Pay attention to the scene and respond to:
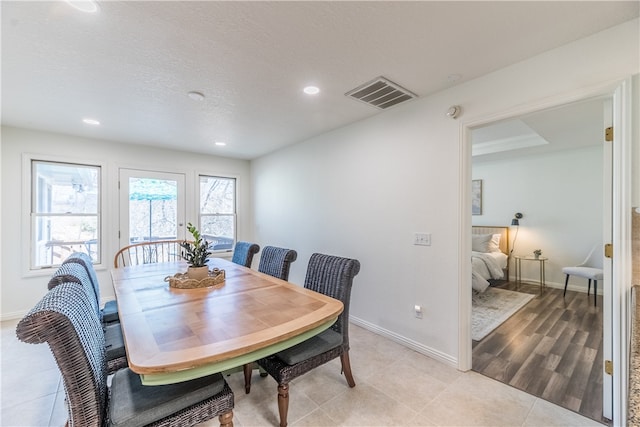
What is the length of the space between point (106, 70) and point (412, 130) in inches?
102

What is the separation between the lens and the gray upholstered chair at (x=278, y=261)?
101 inches

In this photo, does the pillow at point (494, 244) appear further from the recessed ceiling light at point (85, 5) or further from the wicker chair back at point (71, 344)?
the recessed ceiling light at point (85, 5)

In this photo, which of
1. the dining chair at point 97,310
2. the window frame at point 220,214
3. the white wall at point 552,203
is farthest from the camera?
the window frame at point 220,214

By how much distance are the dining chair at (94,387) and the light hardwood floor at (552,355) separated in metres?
2.16

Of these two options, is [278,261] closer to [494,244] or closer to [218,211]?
[218,211]

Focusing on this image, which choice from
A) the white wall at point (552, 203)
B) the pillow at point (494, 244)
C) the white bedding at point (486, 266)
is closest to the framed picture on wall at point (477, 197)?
the white wall at point (552, 203)

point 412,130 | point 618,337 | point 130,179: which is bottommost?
point 618,337

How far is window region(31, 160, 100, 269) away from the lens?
11.6ft

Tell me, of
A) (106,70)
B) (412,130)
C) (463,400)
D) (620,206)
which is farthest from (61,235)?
(620,206)

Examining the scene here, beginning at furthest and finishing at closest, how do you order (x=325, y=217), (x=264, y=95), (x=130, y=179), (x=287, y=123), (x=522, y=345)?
1. (x=130, y=179)
2. (x=325, y=217)
3. (x=287, y=123)
4. (x=522, y=345)
5. (x=264, y=95)

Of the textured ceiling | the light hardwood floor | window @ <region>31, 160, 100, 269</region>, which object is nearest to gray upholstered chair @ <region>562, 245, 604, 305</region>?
the light hardwood floor

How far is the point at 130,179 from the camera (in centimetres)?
415

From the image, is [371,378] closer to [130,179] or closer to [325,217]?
[325,217]

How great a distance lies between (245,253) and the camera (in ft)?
10.7
